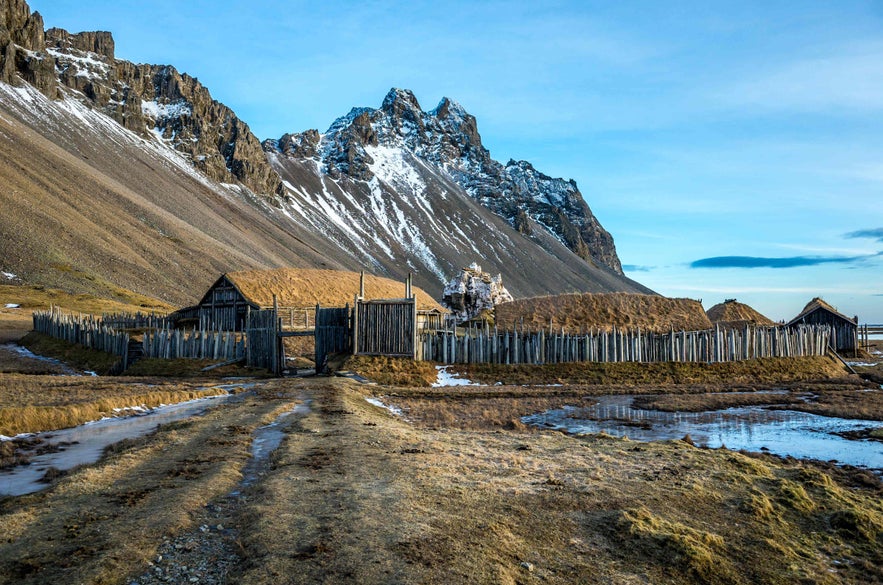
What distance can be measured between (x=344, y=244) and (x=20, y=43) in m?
78.4

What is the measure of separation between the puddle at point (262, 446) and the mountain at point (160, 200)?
203ft

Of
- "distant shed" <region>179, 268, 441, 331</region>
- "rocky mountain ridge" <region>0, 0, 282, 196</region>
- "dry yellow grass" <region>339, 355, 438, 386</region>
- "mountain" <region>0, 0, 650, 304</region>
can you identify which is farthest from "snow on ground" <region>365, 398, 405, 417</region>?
"rocky mountain ridge" <region>0, 0, 282, 196</region>

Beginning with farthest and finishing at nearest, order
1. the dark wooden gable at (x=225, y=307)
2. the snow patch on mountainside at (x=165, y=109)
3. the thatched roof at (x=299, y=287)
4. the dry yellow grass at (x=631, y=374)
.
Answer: the snow patch on mountainside at (x=165, y=109) → the thatched roof at (x=299, y=287) → the dark wooden gable at (x=225, y=307) → the dry yellow grass at (x=631, y=374)

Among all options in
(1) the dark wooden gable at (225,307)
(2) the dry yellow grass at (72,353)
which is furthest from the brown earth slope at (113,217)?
(1) the dark wooden gable at (225,307)

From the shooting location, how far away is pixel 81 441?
43.0 ft

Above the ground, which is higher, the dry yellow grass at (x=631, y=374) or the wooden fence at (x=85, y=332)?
the wooden fence at (x=85, y=332)

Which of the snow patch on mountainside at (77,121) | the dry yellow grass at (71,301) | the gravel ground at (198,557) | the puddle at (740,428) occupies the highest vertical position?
the snow patch on mountainside at (77,121)

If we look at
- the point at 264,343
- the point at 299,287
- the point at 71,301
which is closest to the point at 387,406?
the point at 264,343

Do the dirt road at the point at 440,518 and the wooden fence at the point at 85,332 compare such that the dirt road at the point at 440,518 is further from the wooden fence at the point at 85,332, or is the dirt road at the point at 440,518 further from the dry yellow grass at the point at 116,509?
the wooden fence at the point at 85,332

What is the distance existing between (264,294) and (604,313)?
22725 mm

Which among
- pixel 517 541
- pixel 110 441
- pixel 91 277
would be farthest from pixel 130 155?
pixel 517 541

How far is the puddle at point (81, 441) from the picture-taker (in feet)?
32.0

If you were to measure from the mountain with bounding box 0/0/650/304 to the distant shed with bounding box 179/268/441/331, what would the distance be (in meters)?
31.9

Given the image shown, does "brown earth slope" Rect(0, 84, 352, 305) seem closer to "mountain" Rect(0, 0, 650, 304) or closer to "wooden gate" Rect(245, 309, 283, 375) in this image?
"mountain" Rect(0, 0, 650, 304)
